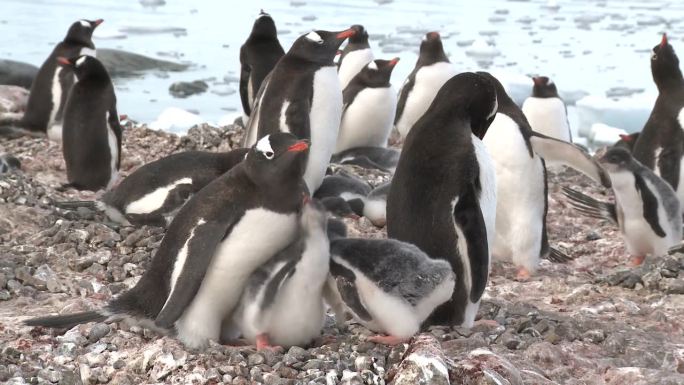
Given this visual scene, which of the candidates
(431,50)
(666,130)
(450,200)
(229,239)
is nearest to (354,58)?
(431,50)

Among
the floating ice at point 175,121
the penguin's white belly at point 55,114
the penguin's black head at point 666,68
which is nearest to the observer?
the penguin's black head at point 666,68

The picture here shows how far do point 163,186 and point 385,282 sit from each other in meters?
1.91

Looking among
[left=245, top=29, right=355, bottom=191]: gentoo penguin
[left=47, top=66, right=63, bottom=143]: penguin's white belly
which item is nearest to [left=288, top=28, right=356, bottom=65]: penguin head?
[left=245, top=29, right=355, bottom=191]: gentoo penguin

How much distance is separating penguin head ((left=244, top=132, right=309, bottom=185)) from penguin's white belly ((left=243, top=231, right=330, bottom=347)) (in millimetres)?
208

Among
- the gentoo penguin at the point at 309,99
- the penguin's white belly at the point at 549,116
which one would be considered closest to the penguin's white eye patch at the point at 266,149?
the gentoo penguin at the point at 309,99

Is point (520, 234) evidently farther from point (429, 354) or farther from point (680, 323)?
point (429, 354)

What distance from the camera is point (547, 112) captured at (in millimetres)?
6691

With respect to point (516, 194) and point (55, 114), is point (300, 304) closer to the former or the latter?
point (516, 194)

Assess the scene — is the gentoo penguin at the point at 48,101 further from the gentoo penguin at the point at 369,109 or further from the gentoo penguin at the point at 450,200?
the gentoo penguin at the point at 450,200

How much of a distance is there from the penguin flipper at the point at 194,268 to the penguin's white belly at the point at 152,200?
1.53 meters

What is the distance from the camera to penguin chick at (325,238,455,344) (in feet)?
8.75

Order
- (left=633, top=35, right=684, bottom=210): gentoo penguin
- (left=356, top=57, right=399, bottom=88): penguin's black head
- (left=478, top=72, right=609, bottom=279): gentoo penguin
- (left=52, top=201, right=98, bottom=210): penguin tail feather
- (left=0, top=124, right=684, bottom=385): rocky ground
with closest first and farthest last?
(left=0, top=124, right=684, bottom=385): rocky ground < (left=478, top=72, right=609, bottom=279): gentoo penguin < (left=52, top=201, right=98, bottom=210): penguin tail feather < (left=633, top=35, right=684, bottom=210): gentoo penguin < (left=356, top=57, right=399, bottom=88): penguin's black head

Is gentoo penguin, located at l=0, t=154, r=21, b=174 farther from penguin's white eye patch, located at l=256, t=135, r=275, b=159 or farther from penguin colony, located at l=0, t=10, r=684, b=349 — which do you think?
penguin's white eye patch, located at l=256, t=135, r=275, b=159

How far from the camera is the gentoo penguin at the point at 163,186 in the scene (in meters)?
4.21
